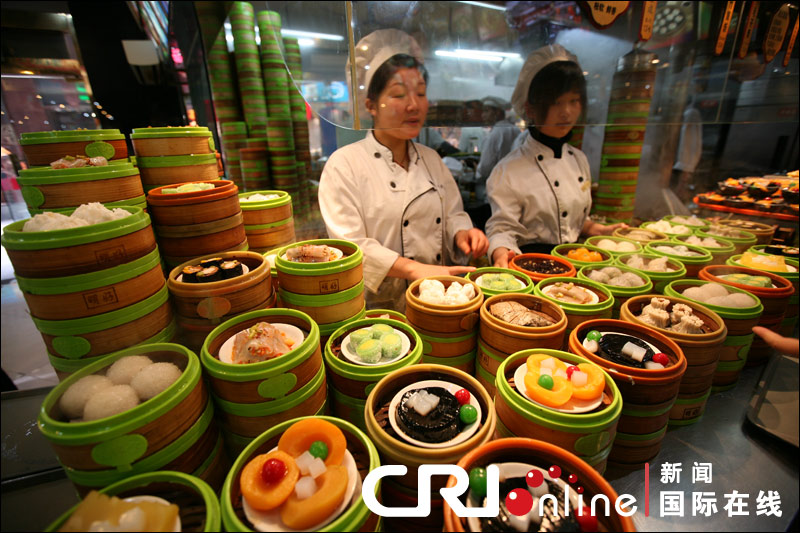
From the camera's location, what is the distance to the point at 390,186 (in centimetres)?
281

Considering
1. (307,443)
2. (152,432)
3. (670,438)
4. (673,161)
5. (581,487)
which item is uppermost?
(673,161)

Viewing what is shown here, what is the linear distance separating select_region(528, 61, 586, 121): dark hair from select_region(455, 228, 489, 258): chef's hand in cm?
141

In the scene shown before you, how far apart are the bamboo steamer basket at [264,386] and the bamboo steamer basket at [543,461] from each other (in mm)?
646

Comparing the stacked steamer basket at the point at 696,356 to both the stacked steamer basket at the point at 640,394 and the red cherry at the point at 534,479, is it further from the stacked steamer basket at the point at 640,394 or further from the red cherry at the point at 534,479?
the red cherry at the point at 534,479

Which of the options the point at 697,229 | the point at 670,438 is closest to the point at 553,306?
the point at 670,438

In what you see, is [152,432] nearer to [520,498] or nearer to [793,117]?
[520,498]

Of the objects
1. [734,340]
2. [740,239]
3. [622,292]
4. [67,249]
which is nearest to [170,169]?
[67,249]

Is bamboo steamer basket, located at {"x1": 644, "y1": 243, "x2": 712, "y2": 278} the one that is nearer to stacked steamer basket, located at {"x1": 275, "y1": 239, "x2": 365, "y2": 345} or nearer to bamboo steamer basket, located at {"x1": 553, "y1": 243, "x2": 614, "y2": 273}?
bamboo steamer basket, located at {"x1": 553, "y1": 243, "x2": 614, "y2": 273}

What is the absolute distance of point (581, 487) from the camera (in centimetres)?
110

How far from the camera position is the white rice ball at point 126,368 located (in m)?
1.22

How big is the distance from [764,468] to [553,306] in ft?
3.51

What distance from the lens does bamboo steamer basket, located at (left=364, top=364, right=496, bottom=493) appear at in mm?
1107

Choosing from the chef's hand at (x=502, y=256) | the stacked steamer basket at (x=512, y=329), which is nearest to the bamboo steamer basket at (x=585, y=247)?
the chef's hand at (x=502, y=256)

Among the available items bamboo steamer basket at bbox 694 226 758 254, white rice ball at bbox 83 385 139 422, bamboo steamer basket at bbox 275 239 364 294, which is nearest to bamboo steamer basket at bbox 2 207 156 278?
white rice ball at bbox 83 385 139 422
